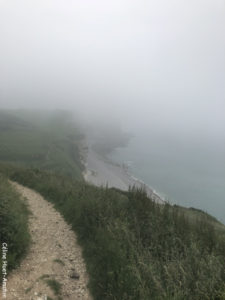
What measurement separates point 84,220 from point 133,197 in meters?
2.55

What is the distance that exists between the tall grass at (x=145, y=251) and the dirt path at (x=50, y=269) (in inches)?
15.1

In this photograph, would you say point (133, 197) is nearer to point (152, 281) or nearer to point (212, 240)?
point (212, 240)

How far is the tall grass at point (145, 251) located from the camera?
4707 millimetres

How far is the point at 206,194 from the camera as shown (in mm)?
126188

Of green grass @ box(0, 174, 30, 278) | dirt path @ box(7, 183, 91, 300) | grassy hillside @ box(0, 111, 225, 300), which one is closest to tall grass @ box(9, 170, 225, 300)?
grassy hillside @ box(0, 111, 225, 300)

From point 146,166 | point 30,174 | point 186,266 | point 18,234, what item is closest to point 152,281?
point 186,266

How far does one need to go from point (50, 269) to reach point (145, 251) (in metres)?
2.90

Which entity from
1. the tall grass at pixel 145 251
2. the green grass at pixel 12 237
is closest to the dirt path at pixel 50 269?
the green grass at pixel 12 237

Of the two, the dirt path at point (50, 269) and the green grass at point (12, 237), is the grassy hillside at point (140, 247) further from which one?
the dirt path at point (50, 269)

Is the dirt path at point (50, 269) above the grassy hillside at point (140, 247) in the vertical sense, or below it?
below

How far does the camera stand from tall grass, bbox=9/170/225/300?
15.4ft

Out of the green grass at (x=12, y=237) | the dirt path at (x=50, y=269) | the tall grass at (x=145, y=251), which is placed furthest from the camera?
the green grass at (x=12, y=237)

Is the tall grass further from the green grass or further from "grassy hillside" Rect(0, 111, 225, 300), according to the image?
the green grass

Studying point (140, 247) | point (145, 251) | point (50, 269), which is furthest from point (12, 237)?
point (145, 251)
